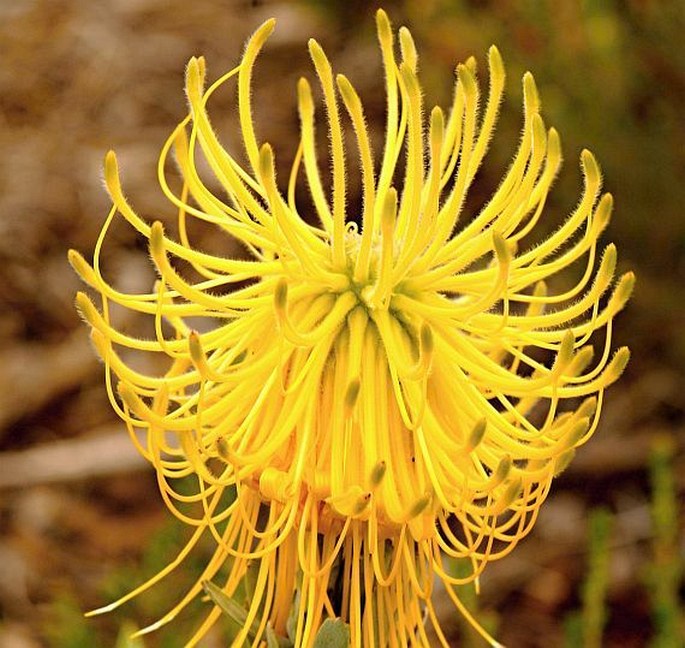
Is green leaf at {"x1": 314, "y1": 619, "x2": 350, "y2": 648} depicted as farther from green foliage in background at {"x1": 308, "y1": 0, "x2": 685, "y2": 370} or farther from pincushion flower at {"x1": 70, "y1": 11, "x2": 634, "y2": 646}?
green foliage in background at {"x1": 308, "y1": 0, "x2": 685, "y2": 370}

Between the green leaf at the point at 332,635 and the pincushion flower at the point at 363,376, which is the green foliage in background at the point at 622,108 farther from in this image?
the green leaf at the point at 332,635

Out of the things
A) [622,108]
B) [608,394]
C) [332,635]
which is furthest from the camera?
[608,394]

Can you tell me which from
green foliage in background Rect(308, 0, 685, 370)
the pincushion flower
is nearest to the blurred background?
green foliage in background Rect(308, 0, 685, 370)

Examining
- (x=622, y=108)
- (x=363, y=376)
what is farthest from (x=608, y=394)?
(x=363, y=376)

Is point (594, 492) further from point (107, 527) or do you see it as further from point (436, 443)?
point (436, 443)

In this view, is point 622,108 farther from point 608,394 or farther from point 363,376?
point 363,376
